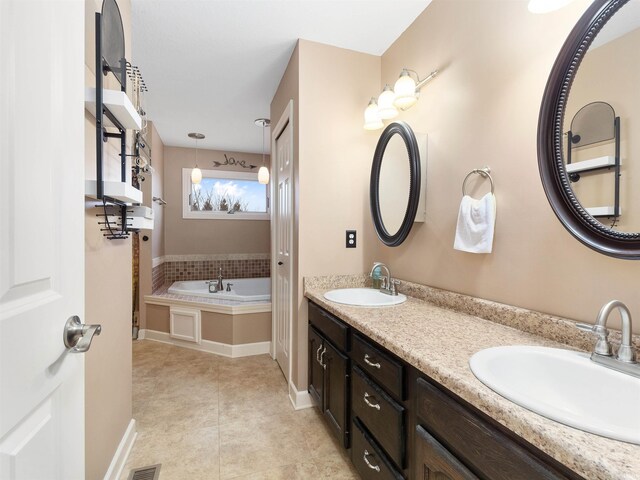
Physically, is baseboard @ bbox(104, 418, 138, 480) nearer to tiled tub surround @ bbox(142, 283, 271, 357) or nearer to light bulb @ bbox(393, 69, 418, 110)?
tiled tub surround @ bbox(142, 283, 271, 357)

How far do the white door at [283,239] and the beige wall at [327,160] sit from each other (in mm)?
170

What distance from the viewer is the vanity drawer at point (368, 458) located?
3.64 feet

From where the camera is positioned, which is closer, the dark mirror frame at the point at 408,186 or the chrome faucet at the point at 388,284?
the dark mirror frame at the point at 408,186

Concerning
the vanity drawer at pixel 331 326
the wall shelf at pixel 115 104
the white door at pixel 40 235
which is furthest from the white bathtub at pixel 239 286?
the white door at pixel 40 235

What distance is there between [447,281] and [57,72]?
161cm

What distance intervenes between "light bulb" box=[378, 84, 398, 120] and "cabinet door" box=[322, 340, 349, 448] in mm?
1365

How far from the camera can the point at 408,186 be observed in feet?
5.89

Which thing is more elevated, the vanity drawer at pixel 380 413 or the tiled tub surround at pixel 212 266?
the tiled tub surround at pixel 212 266

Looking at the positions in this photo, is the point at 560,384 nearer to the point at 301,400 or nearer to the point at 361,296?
the point at 361,296

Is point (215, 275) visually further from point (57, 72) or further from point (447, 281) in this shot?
point (57, 72)

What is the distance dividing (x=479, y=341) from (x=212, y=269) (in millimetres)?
3982

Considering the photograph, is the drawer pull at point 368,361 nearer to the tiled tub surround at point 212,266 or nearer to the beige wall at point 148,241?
the beige wall at point 148,241

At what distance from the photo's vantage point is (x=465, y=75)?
1.46 metres

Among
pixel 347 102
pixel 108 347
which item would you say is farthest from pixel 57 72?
pixel 347 102
